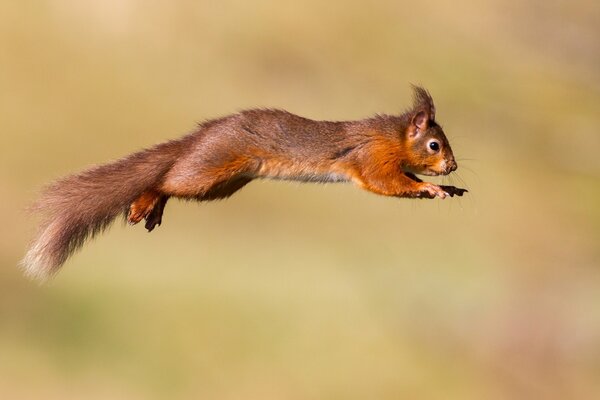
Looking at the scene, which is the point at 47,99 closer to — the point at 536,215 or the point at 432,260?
the point at 432,260

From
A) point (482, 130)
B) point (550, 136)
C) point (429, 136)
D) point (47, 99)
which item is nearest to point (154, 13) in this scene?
point (47, 99)

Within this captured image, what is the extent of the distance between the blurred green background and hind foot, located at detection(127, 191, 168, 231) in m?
15.6

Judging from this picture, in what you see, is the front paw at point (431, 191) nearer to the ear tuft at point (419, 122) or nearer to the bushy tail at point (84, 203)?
the ear tuft at point (419, 122)

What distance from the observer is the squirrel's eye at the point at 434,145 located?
7.37 meters

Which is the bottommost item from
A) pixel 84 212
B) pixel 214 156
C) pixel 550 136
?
pixel 84 212

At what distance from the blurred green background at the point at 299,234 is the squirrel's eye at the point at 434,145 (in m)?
15.3

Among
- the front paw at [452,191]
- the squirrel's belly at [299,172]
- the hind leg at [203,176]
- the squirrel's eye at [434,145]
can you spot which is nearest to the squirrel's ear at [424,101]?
the squirrel's eye at [434,145]

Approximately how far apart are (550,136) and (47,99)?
37.7ft

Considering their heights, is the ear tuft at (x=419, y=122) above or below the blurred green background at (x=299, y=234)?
below

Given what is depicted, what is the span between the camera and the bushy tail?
21.5 feet

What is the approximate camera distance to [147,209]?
668cm

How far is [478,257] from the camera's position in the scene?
29.2 m

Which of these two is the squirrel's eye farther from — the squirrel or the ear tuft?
the squirrel

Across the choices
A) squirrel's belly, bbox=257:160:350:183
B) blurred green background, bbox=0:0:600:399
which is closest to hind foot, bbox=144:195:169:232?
squirrel's belly, bbox=257:160:350:183
